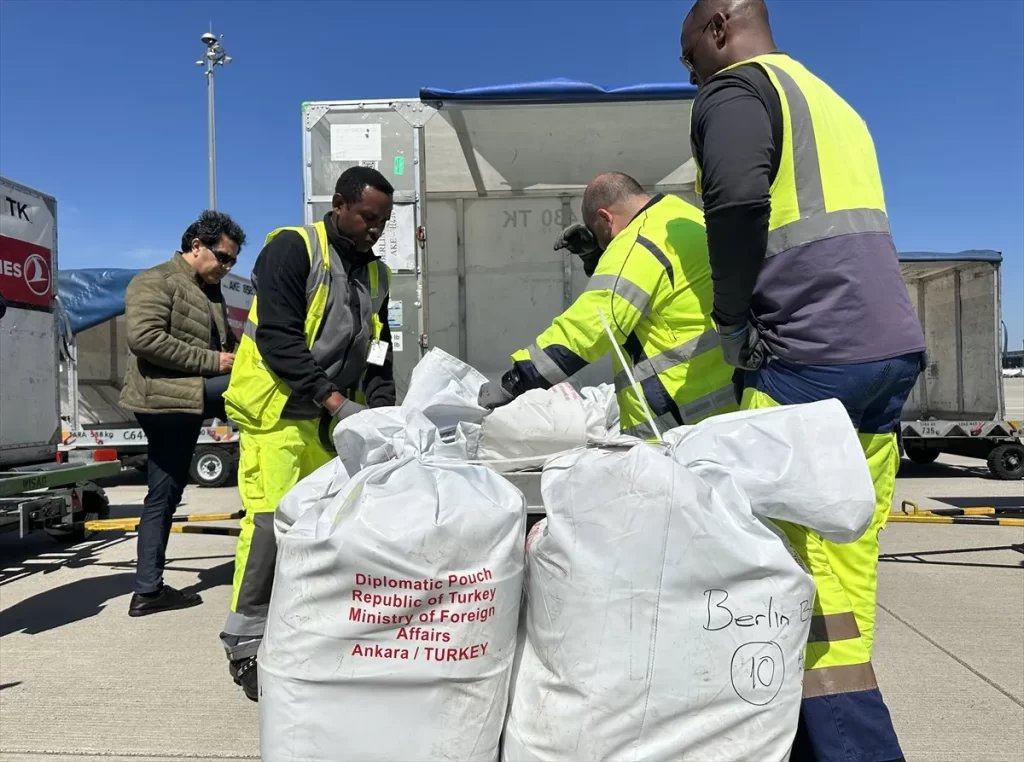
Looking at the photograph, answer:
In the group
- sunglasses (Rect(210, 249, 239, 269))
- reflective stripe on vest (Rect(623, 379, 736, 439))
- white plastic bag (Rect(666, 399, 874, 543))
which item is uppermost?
sunglasses (Rect(210, 249, 239, 269))

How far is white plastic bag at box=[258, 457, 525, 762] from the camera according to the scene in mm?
1167

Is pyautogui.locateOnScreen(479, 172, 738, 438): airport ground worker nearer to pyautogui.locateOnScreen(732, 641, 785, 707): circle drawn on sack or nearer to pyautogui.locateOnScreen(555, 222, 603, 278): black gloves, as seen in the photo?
pyautogui.locateOnScreen(555, 222, 603, 278): black gloves

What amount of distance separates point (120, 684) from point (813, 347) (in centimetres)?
260

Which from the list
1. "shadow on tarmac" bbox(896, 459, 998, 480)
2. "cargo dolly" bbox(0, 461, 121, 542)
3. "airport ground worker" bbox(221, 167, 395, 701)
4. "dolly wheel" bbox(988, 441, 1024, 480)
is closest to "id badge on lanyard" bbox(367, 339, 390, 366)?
"airport ground worker" bbox(221, 167, 395, 701)

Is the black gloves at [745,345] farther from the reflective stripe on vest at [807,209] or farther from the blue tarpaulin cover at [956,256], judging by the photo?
the blue tarpaulin cover at [956,256]

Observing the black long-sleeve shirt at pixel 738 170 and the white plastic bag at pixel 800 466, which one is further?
the black long-sleeve shirt at pixel 738 170

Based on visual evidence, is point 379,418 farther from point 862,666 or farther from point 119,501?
point 119,501

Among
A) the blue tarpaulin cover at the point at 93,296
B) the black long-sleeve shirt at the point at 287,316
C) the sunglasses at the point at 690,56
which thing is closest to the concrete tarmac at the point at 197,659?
the black long-sleeve shirt at the point at 287,316

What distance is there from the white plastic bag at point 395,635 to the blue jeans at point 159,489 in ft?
7.63

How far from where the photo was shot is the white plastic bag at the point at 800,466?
127cm

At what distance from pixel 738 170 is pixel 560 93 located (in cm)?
278

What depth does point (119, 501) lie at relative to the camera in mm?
7051

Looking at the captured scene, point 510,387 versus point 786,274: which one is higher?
point 786,274

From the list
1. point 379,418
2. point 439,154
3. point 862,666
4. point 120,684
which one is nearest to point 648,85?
point 439,154
